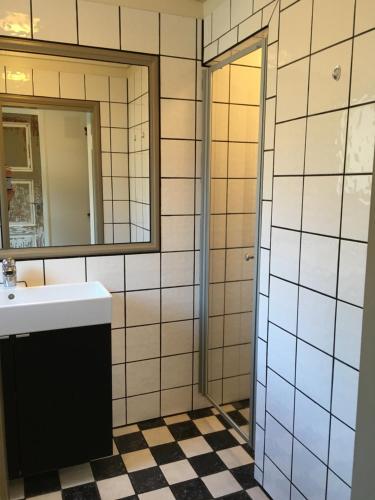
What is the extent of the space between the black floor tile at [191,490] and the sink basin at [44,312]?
79 centimetres

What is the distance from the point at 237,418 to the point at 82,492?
34.6 inches

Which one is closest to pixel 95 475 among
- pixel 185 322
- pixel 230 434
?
pixel 230 434

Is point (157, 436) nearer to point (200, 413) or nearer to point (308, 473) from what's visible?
point (200, 413)

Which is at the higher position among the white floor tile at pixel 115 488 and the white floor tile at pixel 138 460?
the white floor tile at pixel 115 488

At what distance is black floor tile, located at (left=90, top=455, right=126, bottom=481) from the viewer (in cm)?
189

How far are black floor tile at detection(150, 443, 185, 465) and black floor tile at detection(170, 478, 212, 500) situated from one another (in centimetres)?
17

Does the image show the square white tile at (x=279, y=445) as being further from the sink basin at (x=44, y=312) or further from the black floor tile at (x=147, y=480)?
the sink basin at (x=44, y=312)

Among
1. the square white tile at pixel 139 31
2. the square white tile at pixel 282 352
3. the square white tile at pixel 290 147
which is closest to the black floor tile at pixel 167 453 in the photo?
the square white tile at pixel 282 352

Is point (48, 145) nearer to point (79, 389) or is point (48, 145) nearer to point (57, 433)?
point (79, 389)

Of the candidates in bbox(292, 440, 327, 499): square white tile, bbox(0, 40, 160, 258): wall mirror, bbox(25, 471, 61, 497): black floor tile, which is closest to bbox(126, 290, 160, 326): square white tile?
bbox(0, 40, 160, 258): wall mirror

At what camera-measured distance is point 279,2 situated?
156 centimetres

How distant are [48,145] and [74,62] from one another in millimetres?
407

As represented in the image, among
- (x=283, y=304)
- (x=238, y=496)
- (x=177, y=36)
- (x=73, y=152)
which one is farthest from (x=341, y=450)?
(x=177, y=36)

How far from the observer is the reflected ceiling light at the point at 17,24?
5.94 feet
